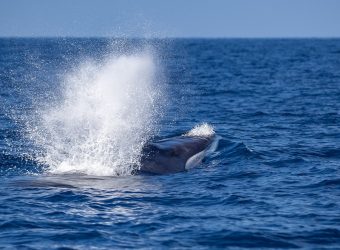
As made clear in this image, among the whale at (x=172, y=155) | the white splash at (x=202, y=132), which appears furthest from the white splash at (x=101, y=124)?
the white splash at (x=202, y=132)

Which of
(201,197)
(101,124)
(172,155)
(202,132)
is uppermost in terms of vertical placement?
(101,124)

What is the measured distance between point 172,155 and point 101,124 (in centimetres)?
743

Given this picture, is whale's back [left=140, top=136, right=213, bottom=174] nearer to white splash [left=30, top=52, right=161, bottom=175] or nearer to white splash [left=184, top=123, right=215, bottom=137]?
white splash [left=30, top=52, right=161, bottom=175]

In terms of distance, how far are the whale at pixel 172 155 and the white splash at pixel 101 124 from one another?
1.29 ft

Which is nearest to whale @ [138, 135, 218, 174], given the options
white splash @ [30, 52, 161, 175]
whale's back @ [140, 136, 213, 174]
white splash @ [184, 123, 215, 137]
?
whale's back @ [140, 136, 213, 174]

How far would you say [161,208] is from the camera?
50.8 ft

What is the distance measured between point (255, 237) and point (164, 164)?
6.62 metres

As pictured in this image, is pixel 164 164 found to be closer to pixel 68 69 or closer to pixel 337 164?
pixel 337 164

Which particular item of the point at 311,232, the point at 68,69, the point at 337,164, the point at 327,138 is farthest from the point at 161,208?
the point at 68,69

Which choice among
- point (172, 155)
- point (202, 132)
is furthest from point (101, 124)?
point (172, 155)

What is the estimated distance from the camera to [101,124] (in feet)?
88.8

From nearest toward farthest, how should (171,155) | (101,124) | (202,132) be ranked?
(171,155) → (202,132) → (101,124)

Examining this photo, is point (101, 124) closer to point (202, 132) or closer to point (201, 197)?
point (202, 132)

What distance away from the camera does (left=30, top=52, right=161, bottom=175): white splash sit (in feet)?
67.3
